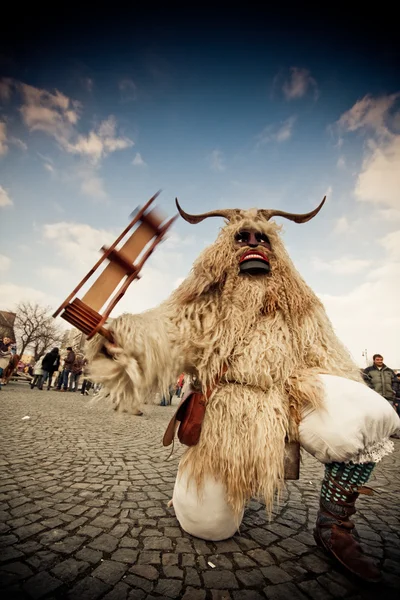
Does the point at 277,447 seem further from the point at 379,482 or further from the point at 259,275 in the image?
the point at 379,482

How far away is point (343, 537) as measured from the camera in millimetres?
1481

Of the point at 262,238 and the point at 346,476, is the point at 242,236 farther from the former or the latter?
the point at 346,476

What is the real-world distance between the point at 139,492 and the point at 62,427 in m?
3.06

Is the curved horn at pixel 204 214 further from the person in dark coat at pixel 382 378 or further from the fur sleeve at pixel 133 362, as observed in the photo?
the person in dark coat at pixel 382 378

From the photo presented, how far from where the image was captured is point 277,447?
1526 mm

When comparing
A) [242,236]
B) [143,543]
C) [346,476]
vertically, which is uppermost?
[242,236]

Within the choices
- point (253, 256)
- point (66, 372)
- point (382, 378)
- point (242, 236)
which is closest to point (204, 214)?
point (242, 236)

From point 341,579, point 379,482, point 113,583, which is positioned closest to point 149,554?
point 113,583

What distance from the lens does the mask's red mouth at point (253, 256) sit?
186 cm

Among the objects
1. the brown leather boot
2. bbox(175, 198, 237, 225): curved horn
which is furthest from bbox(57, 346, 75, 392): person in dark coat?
the brown leather boot

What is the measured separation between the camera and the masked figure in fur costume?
1497 millimetres

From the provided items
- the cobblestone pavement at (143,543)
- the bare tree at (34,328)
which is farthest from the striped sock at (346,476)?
the bare tree at (34,328)

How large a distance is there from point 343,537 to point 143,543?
109cm

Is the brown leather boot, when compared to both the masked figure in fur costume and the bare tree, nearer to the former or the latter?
the masked figure in fur costume
